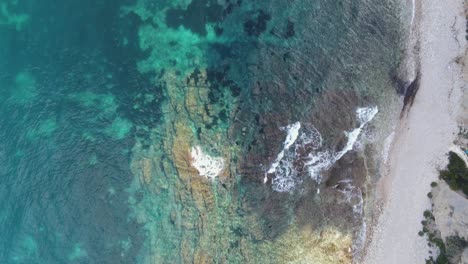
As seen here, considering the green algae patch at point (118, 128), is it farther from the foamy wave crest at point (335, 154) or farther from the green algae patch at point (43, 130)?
the foamy wave crest at point (335, 154)

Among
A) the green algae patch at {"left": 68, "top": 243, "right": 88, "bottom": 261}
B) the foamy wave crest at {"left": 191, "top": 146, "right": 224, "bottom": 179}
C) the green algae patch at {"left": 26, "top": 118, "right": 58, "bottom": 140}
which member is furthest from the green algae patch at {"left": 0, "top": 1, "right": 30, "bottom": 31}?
the green algae patch at {"left": 68, "top": 243, "right": 88, "bottom": 261}

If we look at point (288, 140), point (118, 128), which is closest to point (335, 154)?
point (288, 140)

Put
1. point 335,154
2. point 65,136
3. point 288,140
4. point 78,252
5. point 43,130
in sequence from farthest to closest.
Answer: point 43,130, point 65,136, point 78,252, point 288,140, point 335,154

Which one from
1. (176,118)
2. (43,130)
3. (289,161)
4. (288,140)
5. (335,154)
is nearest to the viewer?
(335,154)

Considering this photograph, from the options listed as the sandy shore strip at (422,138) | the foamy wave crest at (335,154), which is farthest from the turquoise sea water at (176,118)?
the sandy shore strip at (422,138)

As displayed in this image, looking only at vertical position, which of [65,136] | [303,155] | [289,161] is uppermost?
[303,155]

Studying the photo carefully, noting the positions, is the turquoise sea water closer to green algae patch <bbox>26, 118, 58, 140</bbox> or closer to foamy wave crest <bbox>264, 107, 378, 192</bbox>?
green algae patch <bbox>26, 118, 58, 140</bbox>

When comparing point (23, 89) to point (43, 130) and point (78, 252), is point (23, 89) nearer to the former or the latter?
point (43, 130)
